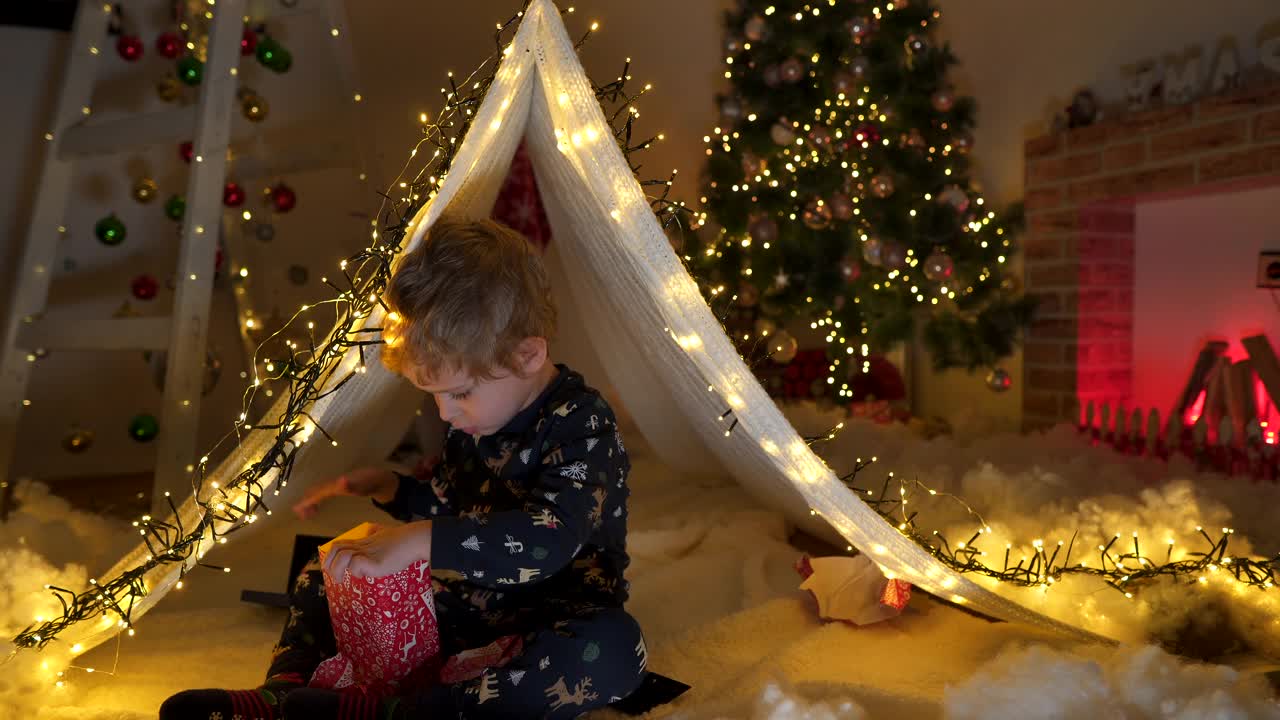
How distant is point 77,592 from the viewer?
4.77ft

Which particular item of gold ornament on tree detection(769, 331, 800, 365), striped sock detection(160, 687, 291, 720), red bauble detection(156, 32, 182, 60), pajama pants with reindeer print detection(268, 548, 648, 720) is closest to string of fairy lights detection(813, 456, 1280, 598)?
Answer: pajama pants with reindeer print detection(268, 548, 648, 720)

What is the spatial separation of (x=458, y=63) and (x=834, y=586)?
299 cm

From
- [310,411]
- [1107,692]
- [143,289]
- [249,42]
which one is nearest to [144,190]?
[143,289]

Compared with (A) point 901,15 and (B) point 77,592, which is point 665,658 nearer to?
(B) point 77,592

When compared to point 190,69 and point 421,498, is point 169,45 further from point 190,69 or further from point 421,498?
point 421,498

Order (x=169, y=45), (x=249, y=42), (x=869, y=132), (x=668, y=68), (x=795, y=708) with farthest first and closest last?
(x=668, y=68) → (x=869, y=132) → (x=169, y=45) → (x=249, y=42) → (x=795, y=708)

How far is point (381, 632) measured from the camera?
1182mm

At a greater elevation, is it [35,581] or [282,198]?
[282,198]

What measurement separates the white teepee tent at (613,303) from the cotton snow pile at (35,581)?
0.05 meters

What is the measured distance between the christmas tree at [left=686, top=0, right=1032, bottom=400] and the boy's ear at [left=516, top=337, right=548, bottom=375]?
1.66 metres

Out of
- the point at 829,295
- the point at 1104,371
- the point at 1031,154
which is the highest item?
the point at 1031,154

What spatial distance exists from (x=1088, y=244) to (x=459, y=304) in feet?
7.35

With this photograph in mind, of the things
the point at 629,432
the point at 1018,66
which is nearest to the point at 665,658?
the point at 629,432

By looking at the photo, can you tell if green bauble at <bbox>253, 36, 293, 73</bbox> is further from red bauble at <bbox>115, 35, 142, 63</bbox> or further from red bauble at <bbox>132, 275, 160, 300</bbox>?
red bauble at <bbox>132, 275, 160, 300</bbox>
